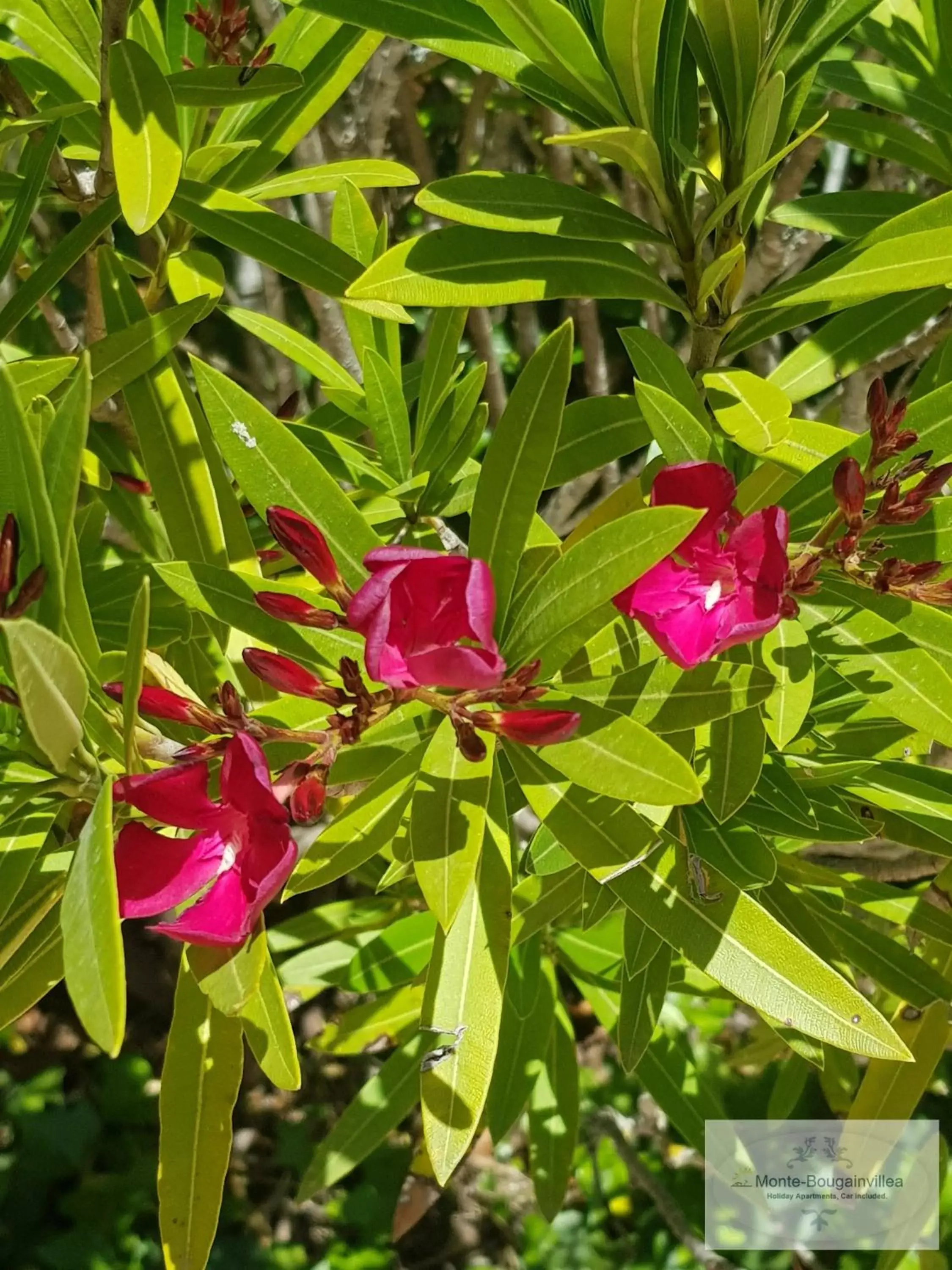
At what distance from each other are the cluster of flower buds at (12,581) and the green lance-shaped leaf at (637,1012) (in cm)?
70

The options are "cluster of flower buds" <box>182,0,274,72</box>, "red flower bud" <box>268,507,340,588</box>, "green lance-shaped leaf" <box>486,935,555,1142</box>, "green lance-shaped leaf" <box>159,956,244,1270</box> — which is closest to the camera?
"red flower bud" <box>268,507,340,588</box>

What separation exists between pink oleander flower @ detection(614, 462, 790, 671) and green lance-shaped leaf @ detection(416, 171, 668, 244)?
0.24 meters

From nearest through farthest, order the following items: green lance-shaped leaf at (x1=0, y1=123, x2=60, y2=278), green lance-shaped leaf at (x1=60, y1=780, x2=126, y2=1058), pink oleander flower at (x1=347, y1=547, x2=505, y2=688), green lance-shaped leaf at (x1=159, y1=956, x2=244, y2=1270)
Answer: green lance-shaped leaf at (x1=60, y1=780, x2=126, y2=1058)
pink oleander flower at (x1=347, y1=547, x2=505, y2=688)
green lance-shaped leaf at (x1=159, y1=956, x2=244, y2=1270)
green lance-shaped leaf at (x1=0, y1=123, x2=60, y2=278)

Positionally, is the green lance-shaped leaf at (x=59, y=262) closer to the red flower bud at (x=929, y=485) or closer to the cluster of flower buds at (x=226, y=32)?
the cluster of flower buds at (x=226, y=32)

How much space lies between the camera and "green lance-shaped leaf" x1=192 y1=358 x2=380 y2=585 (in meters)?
0.72

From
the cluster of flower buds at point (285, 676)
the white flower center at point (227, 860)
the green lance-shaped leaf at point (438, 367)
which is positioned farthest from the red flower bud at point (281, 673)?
the green lance-shaped leaf at point (438, 367)

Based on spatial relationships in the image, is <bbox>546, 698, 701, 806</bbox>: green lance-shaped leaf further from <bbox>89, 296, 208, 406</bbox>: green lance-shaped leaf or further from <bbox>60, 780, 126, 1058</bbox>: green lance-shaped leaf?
<bbox>89, 296, 208, 406</bbox>: green lance-shaped leaf

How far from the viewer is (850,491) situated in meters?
0.68

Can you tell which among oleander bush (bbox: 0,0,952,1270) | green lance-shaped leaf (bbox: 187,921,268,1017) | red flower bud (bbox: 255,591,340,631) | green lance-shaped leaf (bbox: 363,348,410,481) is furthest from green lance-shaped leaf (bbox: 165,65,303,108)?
green lance-shaped leaf (bbox: 187,921,268,1017)

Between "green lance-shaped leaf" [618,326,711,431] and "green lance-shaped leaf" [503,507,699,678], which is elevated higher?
"green lance-shaped leaf" [618,326,711,431]

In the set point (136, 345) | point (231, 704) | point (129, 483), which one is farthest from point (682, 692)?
point (129, 483)

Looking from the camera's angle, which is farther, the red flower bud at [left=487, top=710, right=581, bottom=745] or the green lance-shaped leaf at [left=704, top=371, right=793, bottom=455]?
the green lance-shaped leaf at [left=704, top=371, right=793, bottom=455]

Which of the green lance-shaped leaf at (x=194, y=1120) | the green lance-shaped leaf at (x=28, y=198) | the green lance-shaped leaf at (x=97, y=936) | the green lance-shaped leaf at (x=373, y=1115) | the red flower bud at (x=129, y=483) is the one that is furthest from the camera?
the green lance-shaped leaf at (x=373, y=1115)

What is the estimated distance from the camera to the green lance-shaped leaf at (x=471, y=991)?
748mm
